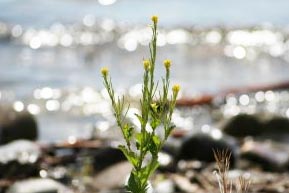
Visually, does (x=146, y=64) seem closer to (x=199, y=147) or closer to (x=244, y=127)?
(x=199, y=147)

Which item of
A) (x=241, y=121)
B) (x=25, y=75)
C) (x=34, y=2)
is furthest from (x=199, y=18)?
(x=241, y=121)

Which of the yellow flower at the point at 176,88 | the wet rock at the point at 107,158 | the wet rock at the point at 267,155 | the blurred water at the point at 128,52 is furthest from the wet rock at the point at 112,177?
the yellow flower at the point at 176,88

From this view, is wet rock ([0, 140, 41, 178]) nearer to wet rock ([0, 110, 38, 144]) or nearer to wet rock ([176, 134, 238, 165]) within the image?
wet rock ([0, 110, 38, 144])

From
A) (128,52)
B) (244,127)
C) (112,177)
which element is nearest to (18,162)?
(112,177)

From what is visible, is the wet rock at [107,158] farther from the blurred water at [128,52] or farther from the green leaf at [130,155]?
the green leaf at [130,155]

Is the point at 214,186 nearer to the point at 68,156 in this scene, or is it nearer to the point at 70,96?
the point at 68,156

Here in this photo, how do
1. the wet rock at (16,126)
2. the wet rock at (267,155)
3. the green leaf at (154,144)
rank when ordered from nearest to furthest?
the green leaf at (154,144) < the wet rock at (267,155) < the wet rock at (16,126)

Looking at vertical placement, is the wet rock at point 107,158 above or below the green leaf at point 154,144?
below
